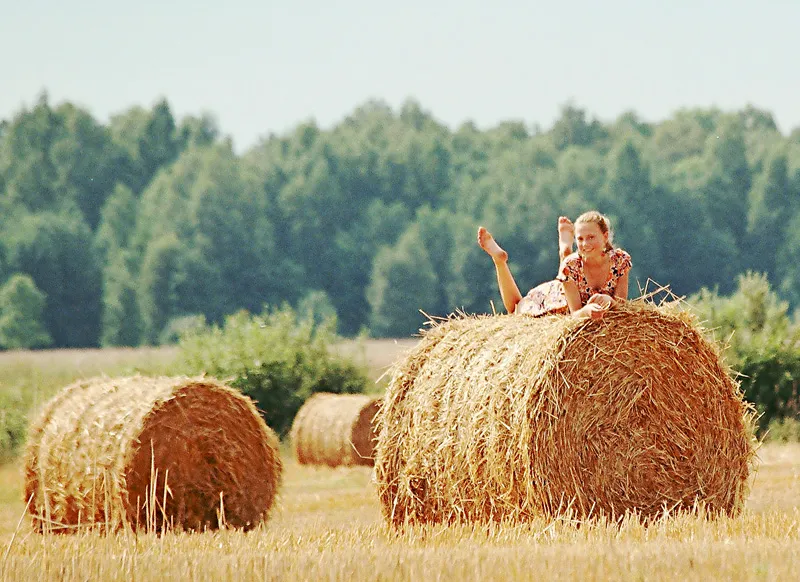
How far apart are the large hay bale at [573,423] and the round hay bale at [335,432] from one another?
9.67 meters

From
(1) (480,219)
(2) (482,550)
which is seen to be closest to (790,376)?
(2) (482,550)

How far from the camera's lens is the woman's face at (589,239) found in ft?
28.5

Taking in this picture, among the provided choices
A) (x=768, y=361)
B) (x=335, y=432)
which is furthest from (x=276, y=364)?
(x=768, y=361)

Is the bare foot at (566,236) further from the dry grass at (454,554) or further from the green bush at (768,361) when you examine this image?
the green bush at (768,361)

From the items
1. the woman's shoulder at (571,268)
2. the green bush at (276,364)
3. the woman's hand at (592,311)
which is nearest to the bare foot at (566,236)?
the woman's shoulder at (571,268)

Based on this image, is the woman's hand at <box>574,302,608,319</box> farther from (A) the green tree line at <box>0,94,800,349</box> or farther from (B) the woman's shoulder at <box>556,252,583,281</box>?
(A) the green tree line at <box>0,94,800,349</box>

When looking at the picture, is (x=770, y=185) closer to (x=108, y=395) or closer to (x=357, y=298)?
(x=357, y=298)

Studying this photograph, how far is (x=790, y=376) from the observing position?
21.2 metres

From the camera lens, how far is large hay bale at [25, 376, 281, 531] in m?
10.4

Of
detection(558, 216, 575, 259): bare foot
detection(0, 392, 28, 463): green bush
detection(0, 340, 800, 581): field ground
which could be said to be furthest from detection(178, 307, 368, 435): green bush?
detection(0, 340, 800, 581): field ground

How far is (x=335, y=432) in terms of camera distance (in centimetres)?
1920

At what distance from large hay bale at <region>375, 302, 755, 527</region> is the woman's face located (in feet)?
1.44

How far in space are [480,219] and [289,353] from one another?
171 feet

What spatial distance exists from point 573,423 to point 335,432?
1088 cm
